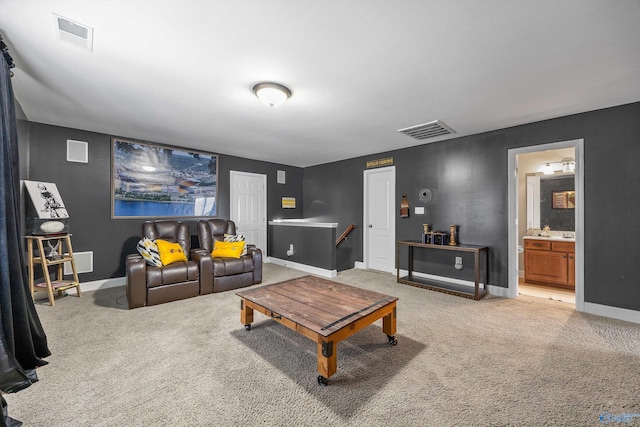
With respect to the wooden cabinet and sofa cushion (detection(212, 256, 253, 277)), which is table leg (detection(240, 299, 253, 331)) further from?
the wooden cabinet

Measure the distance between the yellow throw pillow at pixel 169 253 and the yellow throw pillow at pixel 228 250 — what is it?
21.8 inches

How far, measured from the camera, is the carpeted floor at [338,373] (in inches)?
62.2

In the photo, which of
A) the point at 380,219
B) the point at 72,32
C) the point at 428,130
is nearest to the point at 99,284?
the point at 72,32

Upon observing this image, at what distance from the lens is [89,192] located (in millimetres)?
4047

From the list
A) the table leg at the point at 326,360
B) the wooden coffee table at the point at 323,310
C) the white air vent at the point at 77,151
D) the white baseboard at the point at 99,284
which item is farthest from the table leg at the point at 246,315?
the white air vent at the point at 77,151

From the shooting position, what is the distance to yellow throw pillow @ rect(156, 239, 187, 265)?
3.60 meters

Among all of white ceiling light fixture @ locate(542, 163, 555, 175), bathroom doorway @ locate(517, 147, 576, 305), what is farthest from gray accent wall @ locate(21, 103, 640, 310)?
white ceiling light fixture @ locate(542, 163, 555, 175)

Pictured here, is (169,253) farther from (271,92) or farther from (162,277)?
(271,92)

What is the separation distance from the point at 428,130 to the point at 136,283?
14.4 ft

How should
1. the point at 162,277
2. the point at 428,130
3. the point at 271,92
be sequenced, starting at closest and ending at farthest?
1. the point at 271,92
2. the point at 162,277
3. the point at 428,130

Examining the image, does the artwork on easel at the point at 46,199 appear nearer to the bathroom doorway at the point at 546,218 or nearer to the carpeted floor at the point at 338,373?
the carpeted floor at the point at 338,373

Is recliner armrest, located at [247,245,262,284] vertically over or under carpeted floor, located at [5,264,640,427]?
over

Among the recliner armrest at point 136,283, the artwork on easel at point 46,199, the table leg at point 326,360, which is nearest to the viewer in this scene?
the table leg at point 326,360

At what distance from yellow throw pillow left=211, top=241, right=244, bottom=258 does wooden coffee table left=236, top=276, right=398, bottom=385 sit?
1.64 metres
